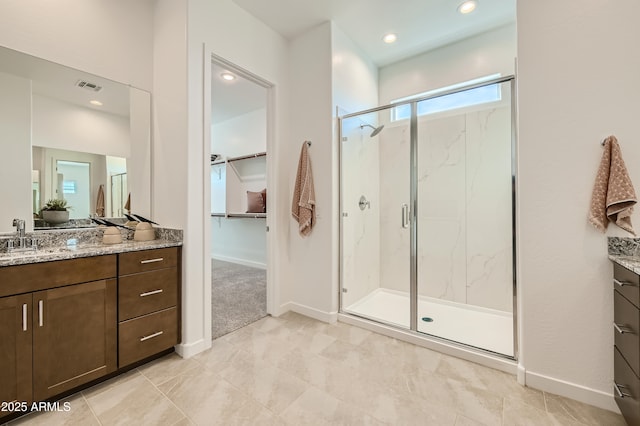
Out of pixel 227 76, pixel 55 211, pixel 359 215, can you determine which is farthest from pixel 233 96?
pixel 55 211

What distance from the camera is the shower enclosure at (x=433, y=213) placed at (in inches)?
109

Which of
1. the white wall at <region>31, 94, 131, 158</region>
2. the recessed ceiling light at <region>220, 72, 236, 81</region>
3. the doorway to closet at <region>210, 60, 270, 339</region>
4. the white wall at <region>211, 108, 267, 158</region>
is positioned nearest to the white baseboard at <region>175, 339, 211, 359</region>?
the doorway to closet at <region>210, 60, 270, 339</region>

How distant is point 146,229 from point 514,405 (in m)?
2.84

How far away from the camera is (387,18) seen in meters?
2.67

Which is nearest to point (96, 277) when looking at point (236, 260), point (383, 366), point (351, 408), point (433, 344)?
point (351, 408)

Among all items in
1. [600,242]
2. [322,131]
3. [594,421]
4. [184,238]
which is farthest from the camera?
[322,131]

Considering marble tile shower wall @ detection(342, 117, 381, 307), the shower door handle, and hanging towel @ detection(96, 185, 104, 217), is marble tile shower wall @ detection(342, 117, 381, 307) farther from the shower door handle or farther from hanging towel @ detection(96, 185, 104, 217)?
hanging towel @ detection(96, 185, 104, 217)

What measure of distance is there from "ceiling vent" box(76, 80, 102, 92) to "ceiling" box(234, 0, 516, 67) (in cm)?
140

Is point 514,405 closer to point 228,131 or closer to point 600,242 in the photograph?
point 600,242

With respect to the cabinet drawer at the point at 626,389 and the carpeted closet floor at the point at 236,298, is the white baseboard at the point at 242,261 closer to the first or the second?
the carpeted closet floor at the point at 236,298

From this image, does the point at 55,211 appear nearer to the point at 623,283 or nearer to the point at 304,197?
the point at 304,197

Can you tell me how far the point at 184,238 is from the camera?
2090 mm

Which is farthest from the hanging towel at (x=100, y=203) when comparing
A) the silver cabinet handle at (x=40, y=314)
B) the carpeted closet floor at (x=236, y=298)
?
the carpeted closet floor at (x=236, y=298)

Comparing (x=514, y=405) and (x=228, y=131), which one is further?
(x=228, y=131)
